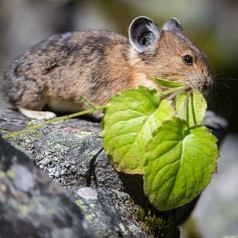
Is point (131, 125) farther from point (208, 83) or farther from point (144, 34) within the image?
point (144, 34)

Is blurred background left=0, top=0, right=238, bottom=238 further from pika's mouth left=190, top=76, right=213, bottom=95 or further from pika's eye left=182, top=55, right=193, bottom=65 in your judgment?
pika's mouth left=190, top=76, right=213, bottom=95

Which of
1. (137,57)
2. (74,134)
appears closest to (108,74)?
(137,57)

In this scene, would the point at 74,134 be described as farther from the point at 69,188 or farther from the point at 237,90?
the point at 237,90

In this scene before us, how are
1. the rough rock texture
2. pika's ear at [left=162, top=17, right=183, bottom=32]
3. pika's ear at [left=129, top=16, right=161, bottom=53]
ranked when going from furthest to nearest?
pika's ear at [left=162, top=17, right=183, bottom=32] < pika's ear at [left=129, top=16, right=161, bottom=53] < the rough rock texture

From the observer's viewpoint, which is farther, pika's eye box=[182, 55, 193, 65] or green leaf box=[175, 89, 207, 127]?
pika's eye box=[182, 55, 193, 65]

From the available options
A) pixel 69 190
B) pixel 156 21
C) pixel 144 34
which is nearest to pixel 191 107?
pixel 69 190

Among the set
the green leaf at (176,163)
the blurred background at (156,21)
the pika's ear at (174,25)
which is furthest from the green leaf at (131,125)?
the blurred background at (156,21)

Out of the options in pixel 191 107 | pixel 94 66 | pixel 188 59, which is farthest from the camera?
pixel 94 66

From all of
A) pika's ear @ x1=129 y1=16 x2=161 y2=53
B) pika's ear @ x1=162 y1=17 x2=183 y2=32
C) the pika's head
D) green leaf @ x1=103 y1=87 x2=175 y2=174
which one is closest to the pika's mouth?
the pika's head
